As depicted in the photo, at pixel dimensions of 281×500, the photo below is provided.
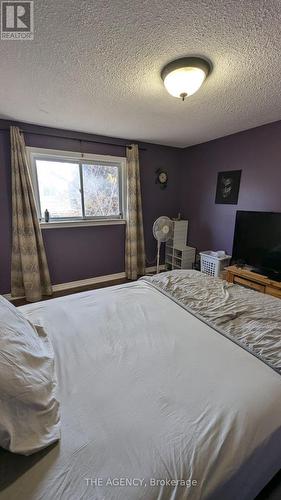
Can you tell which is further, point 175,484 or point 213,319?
point 213,319

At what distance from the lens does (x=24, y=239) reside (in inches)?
105

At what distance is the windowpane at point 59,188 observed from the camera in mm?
2881

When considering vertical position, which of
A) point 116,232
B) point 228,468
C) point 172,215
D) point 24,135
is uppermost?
point 24,135

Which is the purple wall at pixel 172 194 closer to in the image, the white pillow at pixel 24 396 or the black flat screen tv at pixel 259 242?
the black flat screen tv at pixel 259 242

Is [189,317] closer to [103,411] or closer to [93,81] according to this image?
[103,411]

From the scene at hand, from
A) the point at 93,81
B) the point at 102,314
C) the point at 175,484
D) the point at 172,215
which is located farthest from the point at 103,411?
the point at 172,215

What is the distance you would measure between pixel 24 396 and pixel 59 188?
9.25 ft

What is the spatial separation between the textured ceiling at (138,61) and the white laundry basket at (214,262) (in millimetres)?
1728

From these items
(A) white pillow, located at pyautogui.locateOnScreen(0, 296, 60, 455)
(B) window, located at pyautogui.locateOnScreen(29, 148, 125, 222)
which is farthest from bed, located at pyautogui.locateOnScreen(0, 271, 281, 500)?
(B) window, located at pyautogui.locateOnScreen(29, 148, 125, 222)

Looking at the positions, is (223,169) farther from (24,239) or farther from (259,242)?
(24,239)

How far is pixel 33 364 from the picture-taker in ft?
2.62

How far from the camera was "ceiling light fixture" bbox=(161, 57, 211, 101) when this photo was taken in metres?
1.39

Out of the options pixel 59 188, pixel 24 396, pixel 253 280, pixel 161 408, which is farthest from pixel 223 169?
pixel 24 396

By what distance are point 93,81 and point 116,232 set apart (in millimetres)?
2103
